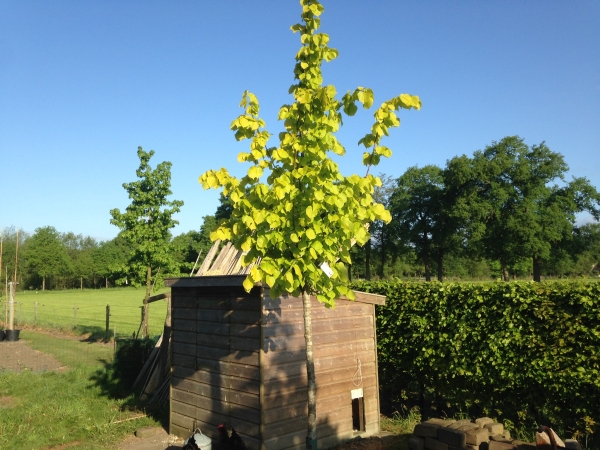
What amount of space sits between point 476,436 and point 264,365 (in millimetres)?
3110

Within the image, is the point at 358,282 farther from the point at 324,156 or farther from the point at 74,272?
the point at 74,272

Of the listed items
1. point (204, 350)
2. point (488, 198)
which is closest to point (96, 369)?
point (204, 350)

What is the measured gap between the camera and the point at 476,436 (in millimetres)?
5848

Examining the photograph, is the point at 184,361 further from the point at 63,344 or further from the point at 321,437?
the point at 63,344

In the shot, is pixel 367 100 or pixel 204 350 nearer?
pixel 367 100

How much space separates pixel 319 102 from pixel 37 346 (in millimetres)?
20308

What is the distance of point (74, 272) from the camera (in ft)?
265

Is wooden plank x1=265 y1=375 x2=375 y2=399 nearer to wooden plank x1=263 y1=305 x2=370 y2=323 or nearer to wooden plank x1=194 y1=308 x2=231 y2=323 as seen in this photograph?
wooden plank x1=263 y1=305 x2=370 y2=323

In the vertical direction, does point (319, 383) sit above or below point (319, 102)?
below

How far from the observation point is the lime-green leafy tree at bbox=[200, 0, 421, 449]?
4.98 metres

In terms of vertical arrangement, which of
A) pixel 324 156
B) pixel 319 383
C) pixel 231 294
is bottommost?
pixel 319 383

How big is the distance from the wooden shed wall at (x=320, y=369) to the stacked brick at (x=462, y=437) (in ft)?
6.01

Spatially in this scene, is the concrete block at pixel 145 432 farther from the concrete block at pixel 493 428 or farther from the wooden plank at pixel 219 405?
the concrete block at pixel 493 428

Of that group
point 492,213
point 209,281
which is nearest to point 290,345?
point 209,281
